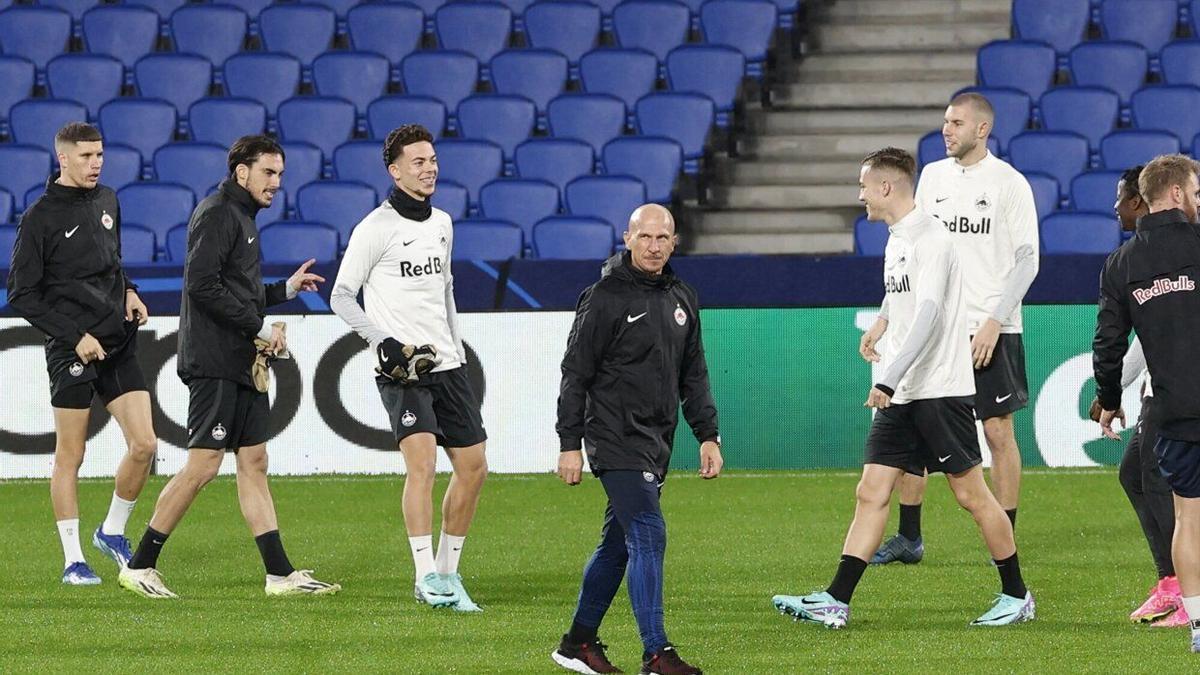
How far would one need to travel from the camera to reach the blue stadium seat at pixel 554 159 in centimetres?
1541

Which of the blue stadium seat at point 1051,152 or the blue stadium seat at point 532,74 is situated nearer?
the blue stadium seat at point 1051,152

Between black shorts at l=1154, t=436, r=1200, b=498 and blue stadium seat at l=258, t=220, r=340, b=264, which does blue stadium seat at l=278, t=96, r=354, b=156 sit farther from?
black shorts at l=1154, t=436, r=1200, b=498

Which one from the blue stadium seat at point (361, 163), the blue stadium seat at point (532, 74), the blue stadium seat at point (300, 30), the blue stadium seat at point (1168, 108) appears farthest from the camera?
the blue stadium seat at point (300, 30)

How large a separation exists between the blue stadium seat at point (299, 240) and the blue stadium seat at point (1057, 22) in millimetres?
6655

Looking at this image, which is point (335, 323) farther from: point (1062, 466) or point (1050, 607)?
point (1050, 607)

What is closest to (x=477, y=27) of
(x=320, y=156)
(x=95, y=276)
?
(x=320, y=156)

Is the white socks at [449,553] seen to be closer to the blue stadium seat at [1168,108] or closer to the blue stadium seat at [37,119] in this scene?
the blue stadium seat at [1168,108]

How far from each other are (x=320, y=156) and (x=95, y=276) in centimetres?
A: 742

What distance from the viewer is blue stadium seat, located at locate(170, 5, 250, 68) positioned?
58.0ft

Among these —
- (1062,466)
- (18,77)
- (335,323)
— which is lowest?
(1062,466)

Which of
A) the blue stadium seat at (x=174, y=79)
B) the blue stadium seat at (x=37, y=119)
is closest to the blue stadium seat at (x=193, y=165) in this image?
the blue stadium seat at (x=37, y=119)

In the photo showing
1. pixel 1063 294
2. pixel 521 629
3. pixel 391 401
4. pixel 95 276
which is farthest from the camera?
pixel 1063 294

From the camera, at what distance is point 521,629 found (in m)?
7.13

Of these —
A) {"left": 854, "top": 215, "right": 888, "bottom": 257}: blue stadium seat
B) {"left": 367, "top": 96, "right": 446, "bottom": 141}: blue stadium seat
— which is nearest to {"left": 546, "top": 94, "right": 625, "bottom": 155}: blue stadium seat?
{"left": 367, "top": 96, "right": 446, "bottom": 141}: blue stadium seat
